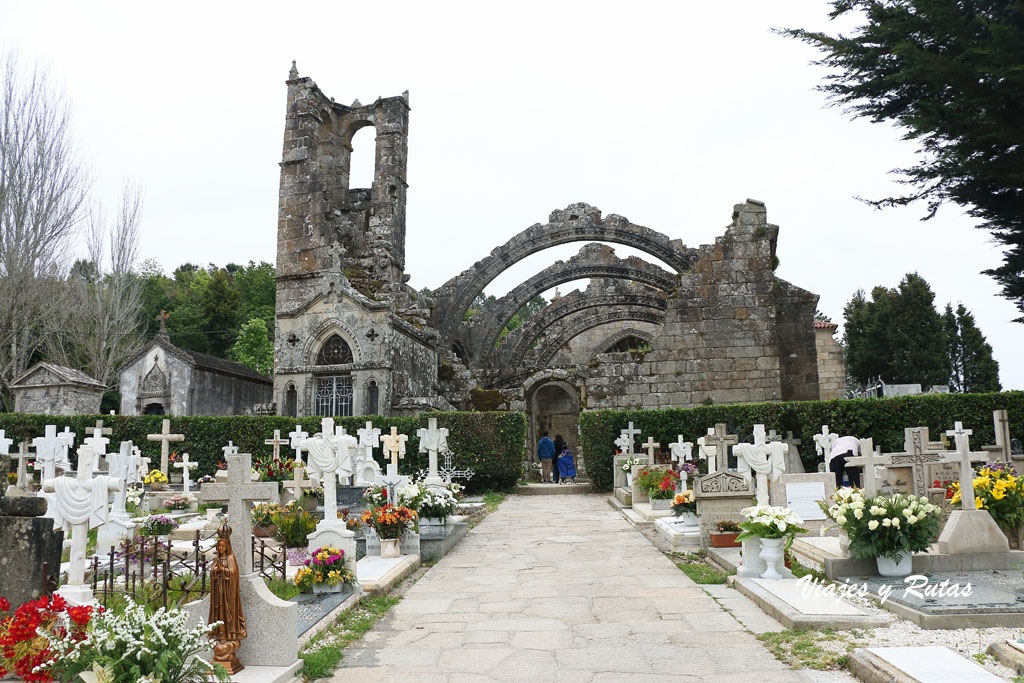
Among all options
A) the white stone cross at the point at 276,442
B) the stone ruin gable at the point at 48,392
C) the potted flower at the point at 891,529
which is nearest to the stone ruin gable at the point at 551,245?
the white stone cross at the point at 276,442

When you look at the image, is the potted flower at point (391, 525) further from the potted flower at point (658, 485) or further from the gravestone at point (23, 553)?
the potted flower at point (658, 485)

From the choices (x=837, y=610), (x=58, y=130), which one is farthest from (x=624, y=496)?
(x=58, y=130)

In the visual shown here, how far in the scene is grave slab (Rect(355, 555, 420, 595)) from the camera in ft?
24.3

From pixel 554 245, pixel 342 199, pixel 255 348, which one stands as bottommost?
pixel 255 348

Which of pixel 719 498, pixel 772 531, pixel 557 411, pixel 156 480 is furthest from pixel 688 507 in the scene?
pixel 557 411

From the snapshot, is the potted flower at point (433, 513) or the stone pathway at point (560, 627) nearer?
the stone pathway at point (560, 627)

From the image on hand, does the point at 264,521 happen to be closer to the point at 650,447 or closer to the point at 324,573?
the point at 324,573

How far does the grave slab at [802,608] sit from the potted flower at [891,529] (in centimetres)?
71

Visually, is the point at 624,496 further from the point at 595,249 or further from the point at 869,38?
the point at 595,249

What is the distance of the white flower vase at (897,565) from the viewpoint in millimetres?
6793

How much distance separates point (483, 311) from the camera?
2791cm

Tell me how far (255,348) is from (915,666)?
126 ft

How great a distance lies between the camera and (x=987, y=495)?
24.6 ft

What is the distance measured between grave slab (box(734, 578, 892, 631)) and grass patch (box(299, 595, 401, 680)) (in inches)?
129
